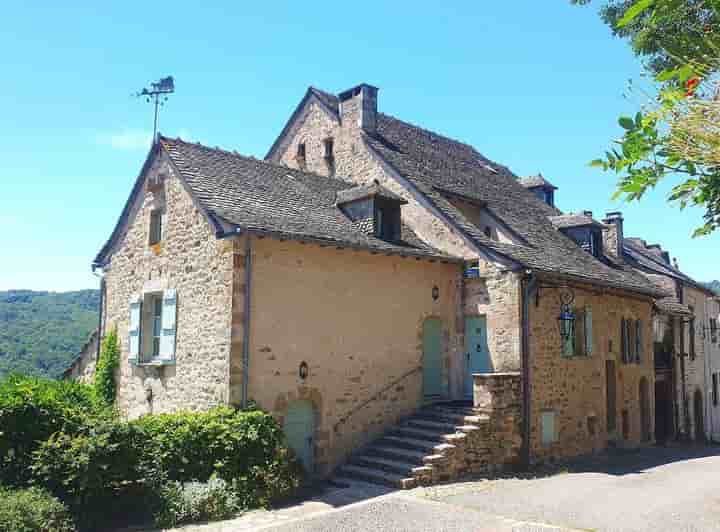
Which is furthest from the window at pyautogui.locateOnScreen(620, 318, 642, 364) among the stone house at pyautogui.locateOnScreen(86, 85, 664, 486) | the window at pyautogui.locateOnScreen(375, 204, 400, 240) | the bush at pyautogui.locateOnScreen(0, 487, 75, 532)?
the bush at pyautogui.locateOnScreen(0, 487, 75, 532)

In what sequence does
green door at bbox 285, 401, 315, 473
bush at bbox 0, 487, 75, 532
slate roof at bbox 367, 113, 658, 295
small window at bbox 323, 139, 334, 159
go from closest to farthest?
1. bush at bbox 0, 487, 75, 532
2. green door at bbox 285, 401, 315, 473
3. slate roof at bbox 367, 113, 658, 295
4. small window at bbox 323, 139, 334, 159

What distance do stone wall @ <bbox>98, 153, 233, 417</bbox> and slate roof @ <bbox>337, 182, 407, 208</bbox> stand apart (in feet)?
12.9

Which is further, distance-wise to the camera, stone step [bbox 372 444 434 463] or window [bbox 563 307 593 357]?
window [bbox 563 307 593 357]

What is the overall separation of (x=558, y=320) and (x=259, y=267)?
25.8ft

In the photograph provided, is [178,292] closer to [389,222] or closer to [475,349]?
[389,222]

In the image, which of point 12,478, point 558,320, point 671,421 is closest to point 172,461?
point 12,478

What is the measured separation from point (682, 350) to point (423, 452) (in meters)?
16.0

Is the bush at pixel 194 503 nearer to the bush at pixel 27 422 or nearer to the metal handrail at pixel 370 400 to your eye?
the bush at pixel 27 422

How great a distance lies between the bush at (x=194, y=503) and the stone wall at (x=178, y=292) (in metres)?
2.11

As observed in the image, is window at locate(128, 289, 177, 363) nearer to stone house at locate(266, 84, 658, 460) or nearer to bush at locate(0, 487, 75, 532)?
bush at locate(0, 487, 75, 532)

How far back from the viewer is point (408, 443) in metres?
13.1

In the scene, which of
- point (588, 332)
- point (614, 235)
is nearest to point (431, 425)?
point (588, 332)

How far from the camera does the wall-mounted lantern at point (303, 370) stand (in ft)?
41.0

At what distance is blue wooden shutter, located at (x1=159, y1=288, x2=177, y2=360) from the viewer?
43.1ft
